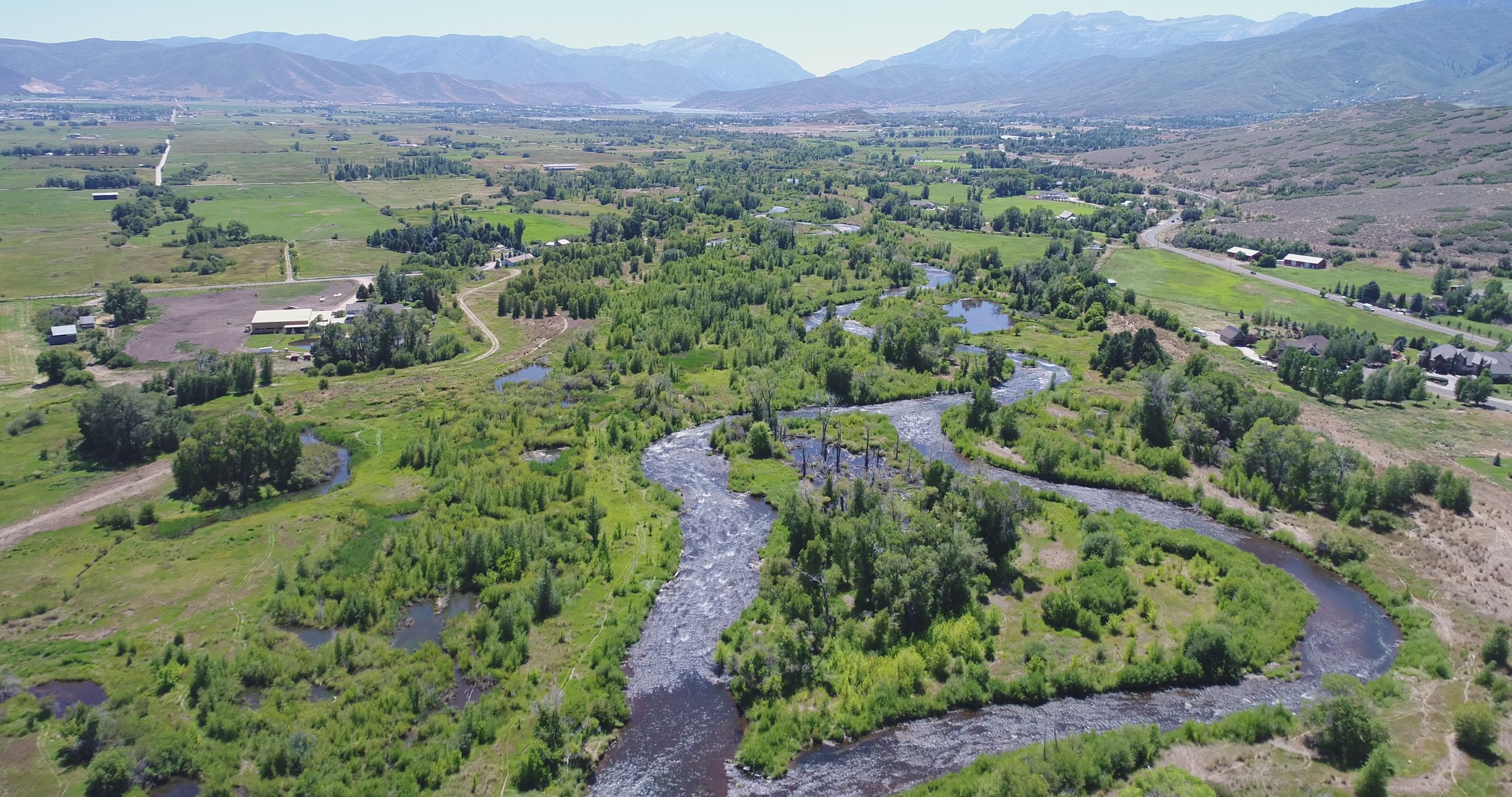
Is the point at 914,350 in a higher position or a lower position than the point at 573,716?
higher

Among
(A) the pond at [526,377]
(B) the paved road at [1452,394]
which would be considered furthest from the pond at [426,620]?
(B) the paved road at [1452,394]

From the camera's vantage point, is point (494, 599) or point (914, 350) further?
point (914, 350)

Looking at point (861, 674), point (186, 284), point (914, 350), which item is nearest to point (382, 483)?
point (861, 674)

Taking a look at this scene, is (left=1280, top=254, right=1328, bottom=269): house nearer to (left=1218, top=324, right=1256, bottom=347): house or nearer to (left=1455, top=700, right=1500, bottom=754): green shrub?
(left=1218, top=324, right=1256, bottom=347): house

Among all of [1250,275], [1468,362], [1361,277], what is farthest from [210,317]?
[1361,277]

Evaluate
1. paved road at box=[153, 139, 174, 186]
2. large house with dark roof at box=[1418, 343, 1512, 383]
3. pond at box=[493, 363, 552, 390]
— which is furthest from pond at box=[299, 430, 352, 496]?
paved road at box=[153, 139, 174, 186]

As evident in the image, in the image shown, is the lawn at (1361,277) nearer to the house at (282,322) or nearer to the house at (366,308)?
the house at (366,308)

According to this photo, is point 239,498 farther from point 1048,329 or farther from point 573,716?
point 1048,329
